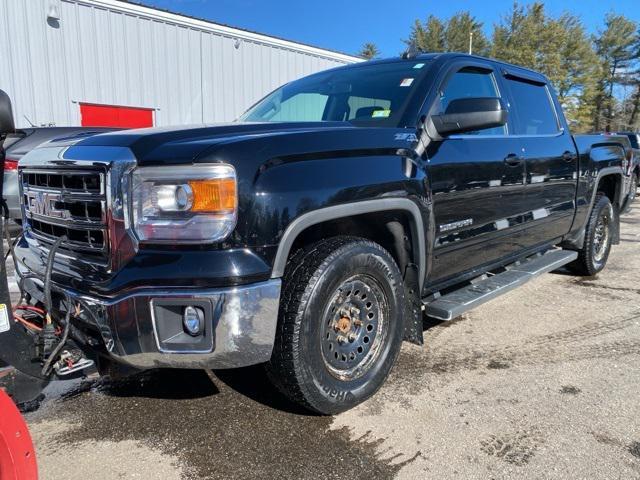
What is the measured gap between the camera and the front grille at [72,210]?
2.27 metres

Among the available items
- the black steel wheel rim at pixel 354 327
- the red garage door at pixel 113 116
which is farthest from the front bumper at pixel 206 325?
the red garage door at pixel 113 116

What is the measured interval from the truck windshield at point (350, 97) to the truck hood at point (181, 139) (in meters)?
0.65

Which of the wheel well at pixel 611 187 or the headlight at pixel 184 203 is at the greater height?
the headlight at pixel 184 203

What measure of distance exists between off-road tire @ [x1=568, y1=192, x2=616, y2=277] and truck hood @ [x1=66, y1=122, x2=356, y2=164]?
13.0 ft

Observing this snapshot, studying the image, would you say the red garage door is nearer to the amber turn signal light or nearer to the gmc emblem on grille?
the gmc emblem on grille

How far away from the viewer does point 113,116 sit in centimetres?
1165

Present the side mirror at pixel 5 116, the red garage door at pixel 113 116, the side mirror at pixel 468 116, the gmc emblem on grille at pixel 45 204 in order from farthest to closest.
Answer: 1. the red garage door at pixel 113 116
2. the side mirror at pixel 468 116
3. the gmc emblem on grille at pixel 45 204
4. the side mirror at pixel 5 116

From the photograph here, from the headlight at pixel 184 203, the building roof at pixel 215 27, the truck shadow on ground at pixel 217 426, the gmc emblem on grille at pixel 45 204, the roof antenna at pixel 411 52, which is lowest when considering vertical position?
the truck shadow on ground at pixel 217 426

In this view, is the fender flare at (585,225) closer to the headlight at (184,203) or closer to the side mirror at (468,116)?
the side mirror at (468,116)

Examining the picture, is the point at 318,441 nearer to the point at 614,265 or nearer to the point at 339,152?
the point at 339,152

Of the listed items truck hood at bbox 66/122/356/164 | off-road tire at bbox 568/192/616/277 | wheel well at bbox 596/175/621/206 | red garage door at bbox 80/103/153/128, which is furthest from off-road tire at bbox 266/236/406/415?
red garage door at bbox 80/103/153/128

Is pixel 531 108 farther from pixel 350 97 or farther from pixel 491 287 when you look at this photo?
pixel 350 97

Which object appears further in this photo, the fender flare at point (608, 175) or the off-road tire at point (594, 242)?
the off-road tire at point (594, 242)

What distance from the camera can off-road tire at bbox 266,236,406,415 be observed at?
2387 millimetres
